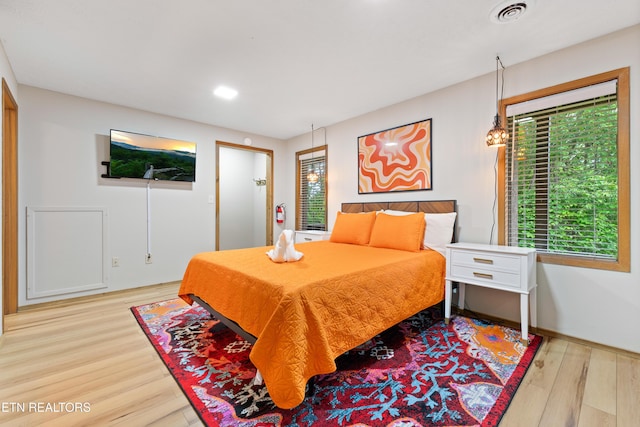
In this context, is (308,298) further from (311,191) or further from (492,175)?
(311,191)

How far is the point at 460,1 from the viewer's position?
178 centimetres

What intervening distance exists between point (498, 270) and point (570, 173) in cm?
100

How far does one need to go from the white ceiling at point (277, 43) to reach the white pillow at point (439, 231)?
1.40 meters

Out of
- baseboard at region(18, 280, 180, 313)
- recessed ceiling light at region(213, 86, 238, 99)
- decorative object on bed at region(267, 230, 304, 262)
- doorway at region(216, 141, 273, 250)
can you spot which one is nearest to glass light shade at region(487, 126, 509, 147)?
decorative object on bed at region(267, 230, 304, 262)

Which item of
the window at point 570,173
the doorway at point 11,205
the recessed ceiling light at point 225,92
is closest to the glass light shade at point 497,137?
the window at point 570,173

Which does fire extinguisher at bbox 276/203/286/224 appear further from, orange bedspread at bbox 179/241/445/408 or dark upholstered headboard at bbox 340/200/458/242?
orange bedspread at bbox 179/241/445/408

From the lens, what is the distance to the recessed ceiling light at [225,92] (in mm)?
3051

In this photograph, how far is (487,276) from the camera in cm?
229

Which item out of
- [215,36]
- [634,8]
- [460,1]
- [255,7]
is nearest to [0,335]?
[215,36]

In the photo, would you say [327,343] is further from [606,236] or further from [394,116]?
[394,116]

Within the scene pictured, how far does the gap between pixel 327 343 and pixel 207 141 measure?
377 cm

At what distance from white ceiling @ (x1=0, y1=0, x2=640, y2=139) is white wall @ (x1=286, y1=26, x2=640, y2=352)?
0.14 meters

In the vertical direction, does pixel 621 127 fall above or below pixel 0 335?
above

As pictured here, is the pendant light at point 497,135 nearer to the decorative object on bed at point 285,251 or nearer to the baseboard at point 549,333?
the baseboard at point 549,333
